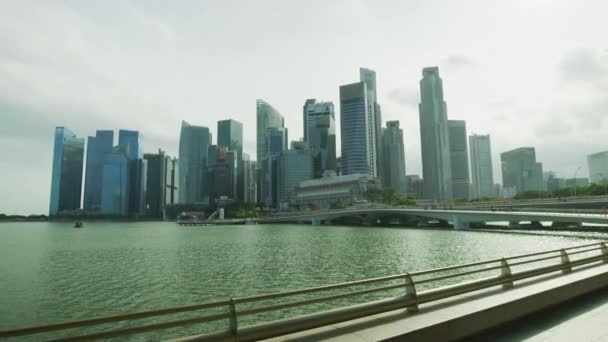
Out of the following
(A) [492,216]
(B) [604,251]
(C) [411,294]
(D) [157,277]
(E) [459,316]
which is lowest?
(D) [157,277]

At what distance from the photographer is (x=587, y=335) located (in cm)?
805

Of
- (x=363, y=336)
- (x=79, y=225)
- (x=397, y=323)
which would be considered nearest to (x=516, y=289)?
(x=397, y=323)

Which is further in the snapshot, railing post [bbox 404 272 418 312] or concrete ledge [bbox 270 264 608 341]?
railing post [bbox 404 272 418 312]

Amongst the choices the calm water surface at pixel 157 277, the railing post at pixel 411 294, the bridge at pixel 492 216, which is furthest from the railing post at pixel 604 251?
the bridge at pixel 492 216

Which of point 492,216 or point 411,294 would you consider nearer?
point 411,294

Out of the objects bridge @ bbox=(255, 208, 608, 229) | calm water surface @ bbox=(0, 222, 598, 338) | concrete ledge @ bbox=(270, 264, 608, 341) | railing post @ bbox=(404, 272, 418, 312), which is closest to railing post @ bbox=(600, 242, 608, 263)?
concrete ledge @ bbox=(270, 264, 608, 341)

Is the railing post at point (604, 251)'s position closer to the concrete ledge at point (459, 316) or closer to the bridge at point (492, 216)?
the concrete ledge at point (459, 316)

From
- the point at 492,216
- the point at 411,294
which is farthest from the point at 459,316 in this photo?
the point at 492,216

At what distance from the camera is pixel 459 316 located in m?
7.56

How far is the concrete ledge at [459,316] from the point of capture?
22.1 feet

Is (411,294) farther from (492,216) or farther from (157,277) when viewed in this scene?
(492,216)

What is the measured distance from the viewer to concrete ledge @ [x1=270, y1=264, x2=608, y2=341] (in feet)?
22.1

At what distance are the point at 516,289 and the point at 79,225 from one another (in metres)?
180

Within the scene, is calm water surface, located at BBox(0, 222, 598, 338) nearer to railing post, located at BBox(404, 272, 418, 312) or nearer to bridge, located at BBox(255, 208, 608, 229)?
railing post, located at BBox(404, 272, 418, 312)
